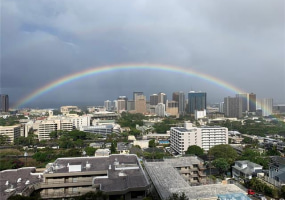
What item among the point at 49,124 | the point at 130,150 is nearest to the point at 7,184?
the point at 130,150

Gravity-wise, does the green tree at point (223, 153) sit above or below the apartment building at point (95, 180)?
below

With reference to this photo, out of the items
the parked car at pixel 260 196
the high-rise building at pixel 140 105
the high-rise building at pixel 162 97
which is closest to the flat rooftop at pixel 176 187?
the parked car at pixel 260 196

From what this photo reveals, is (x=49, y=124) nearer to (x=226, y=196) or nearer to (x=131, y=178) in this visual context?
(x=131, y=178)

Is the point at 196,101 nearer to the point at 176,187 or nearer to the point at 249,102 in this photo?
the point at 249,102

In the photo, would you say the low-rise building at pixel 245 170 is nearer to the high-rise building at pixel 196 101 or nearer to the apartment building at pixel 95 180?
the apartment building at pixel 95 180

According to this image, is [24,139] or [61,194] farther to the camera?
[24,139]

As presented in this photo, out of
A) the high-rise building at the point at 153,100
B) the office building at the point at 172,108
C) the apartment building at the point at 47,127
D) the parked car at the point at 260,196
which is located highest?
the high-rise building at the point at 153,100
